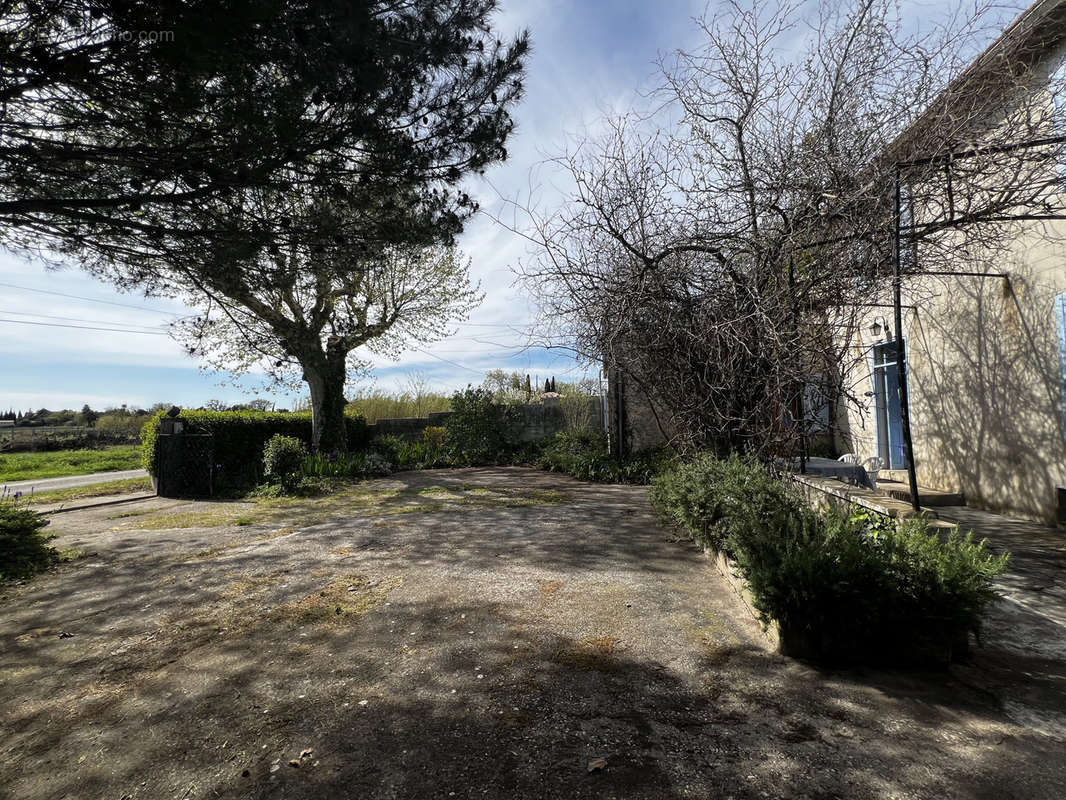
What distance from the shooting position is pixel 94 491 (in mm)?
9281

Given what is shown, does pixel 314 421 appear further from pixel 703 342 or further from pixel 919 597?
pixel 919 597

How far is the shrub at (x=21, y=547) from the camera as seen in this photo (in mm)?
4430

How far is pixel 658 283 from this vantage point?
4852mm

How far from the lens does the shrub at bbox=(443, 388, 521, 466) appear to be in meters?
12.8

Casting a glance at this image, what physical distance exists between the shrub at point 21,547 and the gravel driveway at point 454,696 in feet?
1.04

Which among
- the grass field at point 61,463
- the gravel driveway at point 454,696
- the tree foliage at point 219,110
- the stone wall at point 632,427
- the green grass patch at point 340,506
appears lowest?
the gravel driveway at point 454,696

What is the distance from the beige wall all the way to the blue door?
368 mm

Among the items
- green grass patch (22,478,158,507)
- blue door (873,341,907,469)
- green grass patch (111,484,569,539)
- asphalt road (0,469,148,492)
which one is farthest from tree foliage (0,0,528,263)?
asphalt road (0,469,148,492)

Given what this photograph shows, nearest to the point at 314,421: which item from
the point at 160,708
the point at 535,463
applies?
the point at 535,463

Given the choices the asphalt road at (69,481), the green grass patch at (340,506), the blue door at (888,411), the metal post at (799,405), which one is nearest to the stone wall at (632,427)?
the green grass patch at (340,506)

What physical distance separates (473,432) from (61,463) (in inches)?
402

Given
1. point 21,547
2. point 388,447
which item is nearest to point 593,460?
point 388,447

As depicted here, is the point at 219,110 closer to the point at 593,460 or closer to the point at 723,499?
the point at 723,499

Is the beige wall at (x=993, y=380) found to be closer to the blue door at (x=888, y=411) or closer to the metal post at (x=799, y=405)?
the blue door at (x=888, y=411)
